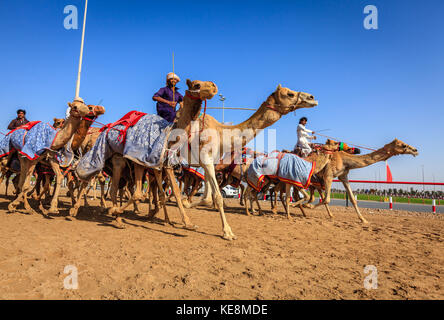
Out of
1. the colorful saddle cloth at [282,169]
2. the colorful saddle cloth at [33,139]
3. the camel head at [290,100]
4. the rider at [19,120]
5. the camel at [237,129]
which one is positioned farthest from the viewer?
the rider at [19,120]

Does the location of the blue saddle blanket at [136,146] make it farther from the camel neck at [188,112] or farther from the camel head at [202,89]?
the camel head at [202,89]

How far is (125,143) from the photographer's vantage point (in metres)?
6.00

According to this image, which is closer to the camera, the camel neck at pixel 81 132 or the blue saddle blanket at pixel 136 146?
the blue saddle blanket at pixel 136 146

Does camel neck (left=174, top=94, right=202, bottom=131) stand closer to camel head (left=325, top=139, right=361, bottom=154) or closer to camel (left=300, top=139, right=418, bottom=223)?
camel (left=300, top=139, right=418, bottom=223)

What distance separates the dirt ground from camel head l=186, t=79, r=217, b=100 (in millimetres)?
2708

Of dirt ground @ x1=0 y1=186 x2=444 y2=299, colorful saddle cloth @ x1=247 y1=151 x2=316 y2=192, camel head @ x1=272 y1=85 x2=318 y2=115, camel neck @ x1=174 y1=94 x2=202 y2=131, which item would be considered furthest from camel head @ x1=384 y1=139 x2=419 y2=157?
camel neck @ x1=174 y1=94 x2=202 y2=131

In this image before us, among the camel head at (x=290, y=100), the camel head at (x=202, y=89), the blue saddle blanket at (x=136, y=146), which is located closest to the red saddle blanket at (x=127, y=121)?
the blue saddle blanket at (x=136, y=146)

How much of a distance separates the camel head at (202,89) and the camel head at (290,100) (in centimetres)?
153

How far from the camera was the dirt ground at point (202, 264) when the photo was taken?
111 inches

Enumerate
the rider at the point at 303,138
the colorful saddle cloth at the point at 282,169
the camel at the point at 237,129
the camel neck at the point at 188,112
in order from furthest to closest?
1. the rider at the point at 303,138
2. the colorful saddle cloth at the point at 282,169
3. the camel at the point at 237,129
4. the camel neck at the point at 188,112

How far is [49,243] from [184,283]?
8.79ft
